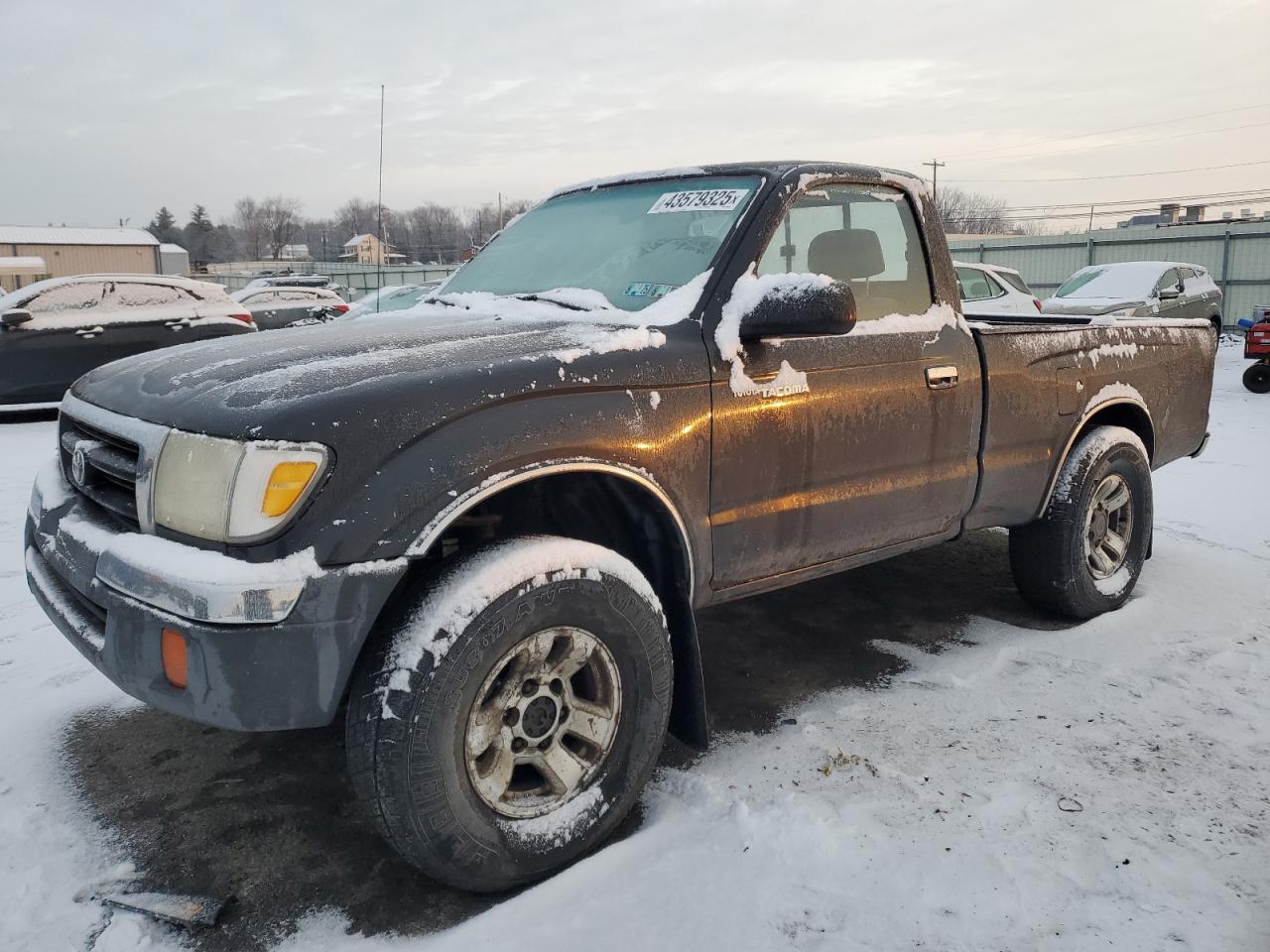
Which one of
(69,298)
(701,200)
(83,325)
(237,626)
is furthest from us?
(69,298)

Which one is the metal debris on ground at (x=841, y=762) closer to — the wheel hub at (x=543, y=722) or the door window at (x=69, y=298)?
the wheel hub at (x=543, y=722)

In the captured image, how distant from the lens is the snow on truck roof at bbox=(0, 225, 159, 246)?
60.5 m

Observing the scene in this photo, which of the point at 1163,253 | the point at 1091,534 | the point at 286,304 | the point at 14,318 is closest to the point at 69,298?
the point at 14,318

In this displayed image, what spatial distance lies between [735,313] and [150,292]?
32.6 feet

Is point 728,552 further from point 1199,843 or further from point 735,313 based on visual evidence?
point 1199,843

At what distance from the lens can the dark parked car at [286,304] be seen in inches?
722

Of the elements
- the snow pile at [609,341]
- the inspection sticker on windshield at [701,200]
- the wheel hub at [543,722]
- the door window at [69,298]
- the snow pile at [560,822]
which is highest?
the inspection sticker on windshield at [701,200]

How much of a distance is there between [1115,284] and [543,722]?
14667mm

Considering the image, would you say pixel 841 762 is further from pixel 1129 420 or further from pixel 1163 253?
pixel 1163 253

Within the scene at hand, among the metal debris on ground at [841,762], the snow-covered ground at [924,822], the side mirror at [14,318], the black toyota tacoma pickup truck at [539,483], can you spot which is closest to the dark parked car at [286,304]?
the side mirror at [14,318]

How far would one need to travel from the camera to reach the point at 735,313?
279 cm

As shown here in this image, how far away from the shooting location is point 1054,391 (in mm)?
3840

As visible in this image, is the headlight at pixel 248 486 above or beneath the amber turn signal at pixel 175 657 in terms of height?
above

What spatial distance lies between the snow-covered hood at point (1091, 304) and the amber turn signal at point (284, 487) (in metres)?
13.2
